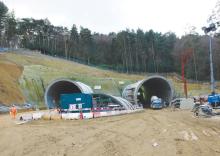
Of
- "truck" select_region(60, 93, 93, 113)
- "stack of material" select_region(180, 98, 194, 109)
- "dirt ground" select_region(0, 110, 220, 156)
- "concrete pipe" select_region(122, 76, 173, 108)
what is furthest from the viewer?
"concrete pipe" select_region(122, 76, 173, 108)

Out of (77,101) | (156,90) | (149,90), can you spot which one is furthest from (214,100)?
(149,90)

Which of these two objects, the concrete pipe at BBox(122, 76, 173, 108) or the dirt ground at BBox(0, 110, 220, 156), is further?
the concrete pipe at BBox(122, 76, 173, 108)

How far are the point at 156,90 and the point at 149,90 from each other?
4624mm

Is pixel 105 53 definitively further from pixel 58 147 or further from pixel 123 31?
pixel 58 147

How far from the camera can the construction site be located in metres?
18.7

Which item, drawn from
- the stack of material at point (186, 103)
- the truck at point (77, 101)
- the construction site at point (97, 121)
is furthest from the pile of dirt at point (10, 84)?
the stack of material at point (186, 103)

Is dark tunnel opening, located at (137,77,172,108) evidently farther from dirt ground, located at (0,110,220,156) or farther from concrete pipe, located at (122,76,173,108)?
dirt ground, located at (0,110,220,156)

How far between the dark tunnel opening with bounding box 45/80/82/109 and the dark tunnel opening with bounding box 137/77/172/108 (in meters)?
12.0

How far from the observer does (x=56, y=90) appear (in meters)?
57.8

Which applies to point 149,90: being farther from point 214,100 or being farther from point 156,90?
point 214,100

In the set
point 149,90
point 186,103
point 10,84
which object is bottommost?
point 186,103

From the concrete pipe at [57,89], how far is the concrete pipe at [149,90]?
20.5ft

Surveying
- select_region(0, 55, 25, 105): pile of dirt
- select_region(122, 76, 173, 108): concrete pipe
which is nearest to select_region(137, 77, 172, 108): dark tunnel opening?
select_region(122, 76, 173, 108): concrete pipe

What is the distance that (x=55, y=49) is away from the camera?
445 feet
